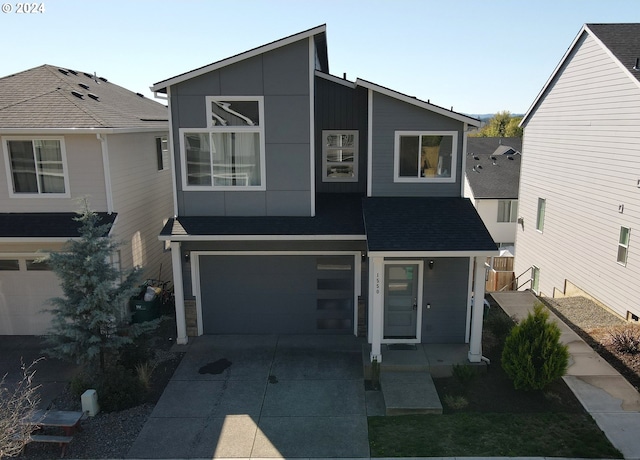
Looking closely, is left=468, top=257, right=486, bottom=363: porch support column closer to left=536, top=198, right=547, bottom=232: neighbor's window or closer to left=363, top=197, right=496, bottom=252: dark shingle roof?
left=363, top=197, right=496, bottom=252: dark shingle roof

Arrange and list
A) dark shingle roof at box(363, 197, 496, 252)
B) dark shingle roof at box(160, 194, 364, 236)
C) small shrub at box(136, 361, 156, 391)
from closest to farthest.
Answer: small shrub at box(136, 361, 156, 391), dark shingle roof at box(363, 197, 496, 252), dark shingle roof at box(160, 194, 364, 236)

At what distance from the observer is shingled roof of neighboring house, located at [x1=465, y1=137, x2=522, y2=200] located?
1046 inches

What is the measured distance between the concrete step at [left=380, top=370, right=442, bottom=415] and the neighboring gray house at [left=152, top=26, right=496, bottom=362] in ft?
2.34

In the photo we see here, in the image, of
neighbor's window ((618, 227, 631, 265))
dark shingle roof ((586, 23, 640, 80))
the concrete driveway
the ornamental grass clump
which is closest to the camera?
the concrete driveway

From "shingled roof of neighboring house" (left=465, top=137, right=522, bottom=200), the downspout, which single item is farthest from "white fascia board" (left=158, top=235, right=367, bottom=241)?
"shingled roof of neighboring house" (left=465, top=137, right=522, bottom=200)

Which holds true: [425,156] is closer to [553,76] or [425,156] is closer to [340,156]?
[340,156]

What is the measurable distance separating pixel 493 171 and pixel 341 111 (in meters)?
19.0

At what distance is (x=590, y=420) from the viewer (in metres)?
8.39

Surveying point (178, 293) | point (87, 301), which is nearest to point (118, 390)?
point (87, 301)

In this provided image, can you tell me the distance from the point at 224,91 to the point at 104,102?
468cm

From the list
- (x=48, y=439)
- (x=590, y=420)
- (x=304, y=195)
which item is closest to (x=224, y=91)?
(x=304, y=195)

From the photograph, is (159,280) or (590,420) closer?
(590,420)

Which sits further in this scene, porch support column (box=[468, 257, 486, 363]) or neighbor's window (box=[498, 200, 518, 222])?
neighbor's window (box=[498, 200, 518, 222])

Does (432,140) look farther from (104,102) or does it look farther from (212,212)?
(104,102)
